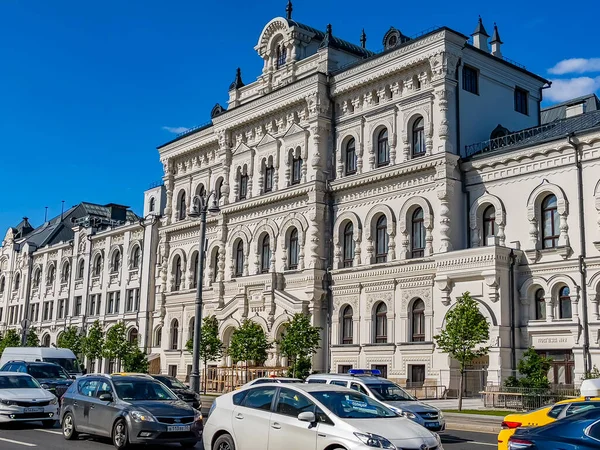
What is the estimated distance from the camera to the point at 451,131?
126 ft

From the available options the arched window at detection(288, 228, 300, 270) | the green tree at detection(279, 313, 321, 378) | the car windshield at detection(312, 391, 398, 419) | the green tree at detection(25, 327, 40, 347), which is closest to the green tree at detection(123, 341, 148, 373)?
the arched window at detection(288, 228, 300, 270)

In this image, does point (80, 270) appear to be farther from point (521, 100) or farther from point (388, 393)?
point (388, 393)

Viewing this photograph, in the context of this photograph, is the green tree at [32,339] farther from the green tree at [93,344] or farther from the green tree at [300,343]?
the green tree at [300,343]

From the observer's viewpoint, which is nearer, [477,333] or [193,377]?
[193,377]

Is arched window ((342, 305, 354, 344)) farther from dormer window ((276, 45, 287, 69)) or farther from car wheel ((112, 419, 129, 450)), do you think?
car wheel ((112, 419, 129, 450))

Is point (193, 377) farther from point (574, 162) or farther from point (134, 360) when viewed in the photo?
point (134, 360)

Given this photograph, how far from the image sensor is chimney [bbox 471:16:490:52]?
43.9 meters

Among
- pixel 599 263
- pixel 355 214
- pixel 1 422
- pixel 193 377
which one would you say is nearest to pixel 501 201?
pixel 599 263

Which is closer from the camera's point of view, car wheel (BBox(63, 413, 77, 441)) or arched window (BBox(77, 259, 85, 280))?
car wheel (BBox(63, 413, 77, 441))

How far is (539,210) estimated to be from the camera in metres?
35.2

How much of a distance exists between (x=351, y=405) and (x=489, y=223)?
26288mm

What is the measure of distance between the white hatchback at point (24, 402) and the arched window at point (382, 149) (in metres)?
24.2

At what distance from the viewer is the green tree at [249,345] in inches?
1671

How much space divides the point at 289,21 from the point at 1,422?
3452 cm
